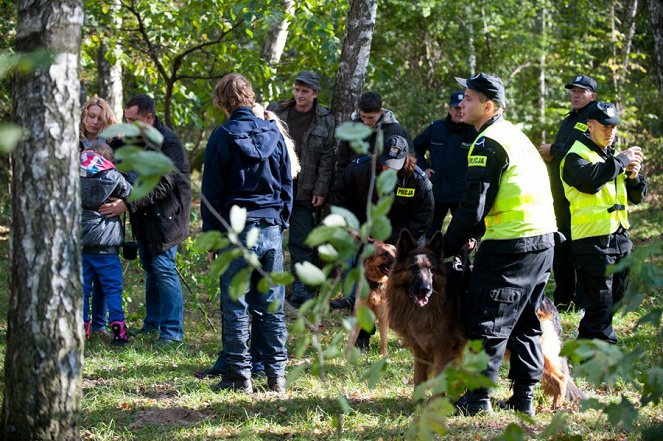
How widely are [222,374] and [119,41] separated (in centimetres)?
723

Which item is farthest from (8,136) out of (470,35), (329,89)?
(470,35)

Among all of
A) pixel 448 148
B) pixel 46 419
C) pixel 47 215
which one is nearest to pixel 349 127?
pixel 47 215

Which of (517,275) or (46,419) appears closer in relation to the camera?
(46,419)

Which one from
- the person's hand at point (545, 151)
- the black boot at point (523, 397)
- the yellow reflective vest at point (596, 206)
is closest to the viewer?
the black boot at point (523, 397)

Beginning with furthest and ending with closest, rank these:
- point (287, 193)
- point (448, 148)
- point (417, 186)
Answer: point (448, 148) → point (417, 186) → point (287, 193)

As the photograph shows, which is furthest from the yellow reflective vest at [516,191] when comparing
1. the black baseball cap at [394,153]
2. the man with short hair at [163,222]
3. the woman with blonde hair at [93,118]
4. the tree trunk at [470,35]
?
the tree trunk at [470,35]

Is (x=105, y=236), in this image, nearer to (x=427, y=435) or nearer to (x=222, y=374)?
(x=222, y=374)

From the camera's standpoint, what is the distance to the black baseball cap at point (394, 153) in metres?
6.85

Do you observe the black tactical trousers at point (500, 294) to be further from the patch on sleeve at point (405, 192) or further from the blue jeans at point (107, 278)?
the blue jeans at point (107, 278)

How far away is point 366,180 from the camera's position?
7.35 meters

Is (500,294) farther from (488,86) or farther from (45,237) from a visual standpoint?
(45,237)

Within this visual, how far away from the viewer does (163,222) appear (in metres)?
7.57

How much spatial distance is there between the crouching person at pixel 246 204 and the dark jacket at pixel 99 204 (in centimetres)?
181

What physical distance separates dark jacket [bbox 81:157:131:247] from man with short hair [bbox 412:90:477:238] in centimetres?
342
